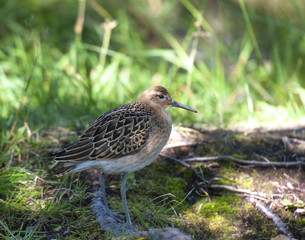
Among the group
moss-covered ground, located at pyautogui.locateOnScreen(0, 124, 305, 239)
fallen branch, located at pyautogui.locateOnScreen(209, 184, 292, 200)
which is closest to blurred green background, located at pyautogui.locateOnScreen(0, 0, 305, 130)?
moss-covered ground, located at pyautogui.locateOnScreen(0, 124, 305, 239)

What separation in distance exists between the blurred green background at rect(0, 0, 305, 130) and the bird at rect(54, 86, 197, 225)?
119cm

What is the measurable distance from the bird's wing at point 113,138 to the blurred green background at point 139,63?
1162 mm

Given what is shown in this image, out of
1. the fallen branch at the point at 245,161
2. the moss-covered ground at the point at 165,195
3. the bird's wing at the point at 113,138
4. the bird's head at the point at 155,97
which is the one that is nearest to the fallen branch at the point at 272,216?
the moss-covered ground at the point at 165,195

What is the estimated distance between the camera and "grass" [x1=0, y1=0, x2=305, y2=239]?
4.33 m

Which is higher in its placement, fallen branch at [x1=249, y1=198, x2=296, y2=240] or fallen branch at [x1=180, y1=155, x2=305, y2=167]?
fallen branch at [x1=180, y1=155, x2=305, y2=167]

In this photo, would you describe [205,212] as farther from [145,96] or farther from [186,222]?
[145,96]

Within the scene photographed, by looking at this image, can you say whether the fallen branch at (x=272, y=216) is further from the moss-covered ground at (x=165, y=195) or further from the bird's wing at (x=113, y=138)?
the bird's wing at (x=113, y=138)

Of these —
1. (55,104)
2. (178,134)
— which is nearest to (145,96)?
(178,134)

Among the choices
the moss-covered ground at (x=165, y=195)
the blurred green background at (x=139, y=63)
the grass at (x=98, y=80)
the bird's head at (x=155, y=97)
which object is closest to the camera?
the moss-covered ground at (x=165, y=195)

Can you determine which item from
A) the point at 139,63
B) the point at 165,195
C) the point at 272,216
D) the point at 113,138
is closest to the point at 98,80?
the point at 139,63

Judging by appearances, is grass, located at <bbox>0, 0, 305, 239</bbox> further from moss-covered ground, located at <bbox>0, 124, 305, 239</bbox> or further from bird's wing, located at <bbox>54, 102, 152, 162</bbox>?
bird's wing, located at <bbox>54, 102, 152, 162</bbox>

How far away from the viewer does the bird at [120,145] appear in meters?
4.20

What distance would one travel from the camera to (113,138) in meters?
4.33

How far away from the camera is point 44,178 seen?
4680 millimetres
